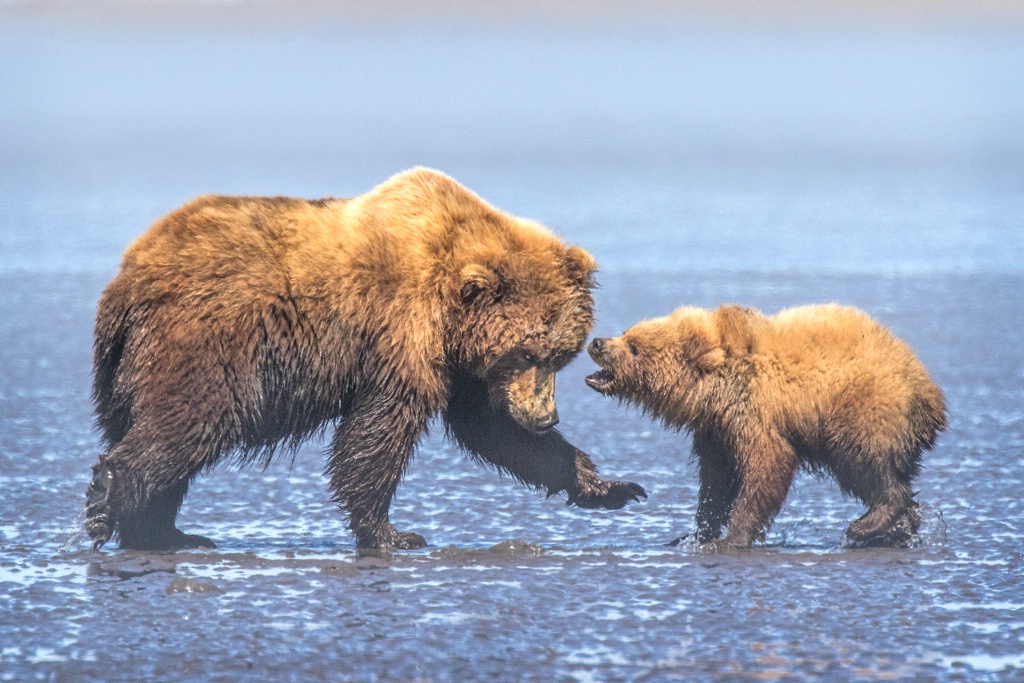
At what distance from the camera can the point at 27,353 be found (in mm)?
11336

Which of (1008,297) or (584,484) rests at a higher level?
(1008,297)

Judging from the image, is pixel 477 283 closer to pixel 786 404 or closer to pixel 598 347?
pixel 598 347

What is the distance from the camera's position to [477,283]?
20.2 feet

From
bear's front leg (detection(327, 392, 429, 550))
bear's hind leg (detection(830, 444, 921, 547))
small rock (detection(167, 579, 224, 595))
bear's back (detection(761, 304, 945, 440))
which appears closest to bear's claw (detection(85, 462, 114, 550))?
small rock (detection(167, 579, 224, 595))

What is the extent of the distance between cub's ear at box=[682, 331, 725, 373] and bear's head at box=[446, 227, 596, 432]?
0.42m

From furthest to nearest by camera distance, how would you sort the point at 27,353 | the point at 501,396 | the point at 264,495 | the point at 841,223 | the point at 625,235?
the point at 841,223, the point at 625,235, the point at 27,353, the point at 264,495, the point at 501,396

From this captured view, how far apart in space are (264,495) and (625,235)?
11.7 metres

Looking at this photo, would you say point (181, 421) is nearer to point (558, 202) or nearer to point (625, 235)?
point (625, 235)

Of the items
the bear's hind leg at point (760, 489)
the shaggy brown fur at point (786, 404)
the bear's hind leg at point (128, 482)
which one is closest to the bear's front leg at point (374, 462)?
the bear's hind leg at point (128, 482)

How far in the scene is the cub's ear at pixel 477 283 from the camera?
6152 mm

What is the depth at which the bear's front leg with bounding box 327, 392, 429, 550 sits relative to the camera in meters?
6.18

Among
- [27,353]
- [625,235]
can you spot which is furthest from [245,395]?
[625,235]

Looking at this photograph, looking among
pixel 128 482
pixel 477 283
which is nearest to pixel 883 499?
pixel 477 283

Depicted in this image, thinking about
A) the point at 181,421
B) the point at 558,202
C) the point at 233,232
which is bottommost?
the point at 181,421
